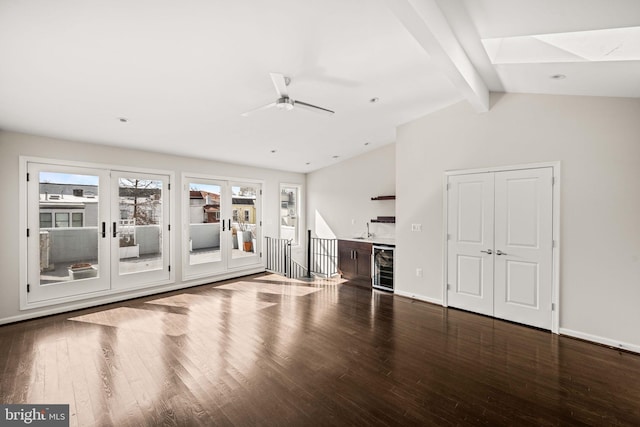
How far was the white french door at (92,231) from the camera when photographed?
4.13 m

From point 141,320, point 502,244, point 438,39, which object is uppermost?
point 438,39

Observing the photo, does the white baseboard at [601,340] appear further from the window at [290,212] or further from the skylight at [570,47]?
the window at [290,212]

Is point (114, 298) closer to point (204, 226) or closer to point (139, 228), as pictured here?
point (139, 228)

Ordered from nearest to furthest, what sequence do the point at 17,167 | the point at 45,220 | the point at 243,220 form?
the point at 17,167 → the point at 45,220 → the point at 243,220

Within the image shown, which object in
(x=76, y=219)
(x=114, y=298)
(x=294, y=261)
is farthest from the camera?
(x=294, y=261)

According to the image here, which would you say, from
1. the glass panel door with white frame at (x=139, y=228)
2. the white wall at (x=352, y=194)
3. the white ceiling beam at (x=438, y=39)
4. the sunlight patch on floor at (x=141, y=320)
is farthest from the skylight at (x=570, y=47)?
the glass panel door with white frame at (x=139, y=228)

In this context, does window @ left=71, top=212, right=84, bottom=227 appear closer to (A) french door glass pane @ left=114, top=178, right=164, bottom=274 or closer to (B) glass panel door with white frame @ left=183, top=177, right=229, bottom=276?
(A) french door glass pane @ left=114, top=178, right=164, bottom=274

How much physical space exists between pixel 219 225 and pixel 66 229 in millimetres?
2545

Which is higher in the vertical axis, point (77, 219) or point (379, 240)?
point (77, 219)

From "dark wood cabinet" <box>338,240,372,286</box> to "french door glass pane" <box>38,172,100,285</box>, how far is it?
4.60 metres

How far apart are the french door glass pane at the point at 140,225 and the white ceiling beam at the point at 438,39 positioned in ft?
16.4

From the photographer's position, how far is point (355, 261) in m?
6.18

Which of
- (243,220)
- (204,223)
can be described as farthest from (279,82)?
(243,220)

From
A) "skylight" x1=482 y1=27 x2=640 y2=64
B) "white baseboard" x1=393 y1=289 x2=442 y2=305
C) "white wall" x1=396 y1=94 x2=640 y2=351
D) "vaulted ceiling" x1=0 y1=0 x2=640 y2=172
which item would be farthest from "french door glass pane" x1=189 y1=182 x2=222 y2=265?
"skylight" x1=482 y1=27 x2=640 y2=64
